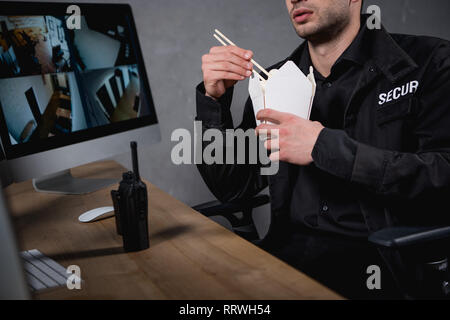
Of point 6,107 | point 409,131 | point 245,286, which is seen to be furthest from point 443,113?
point 6,107

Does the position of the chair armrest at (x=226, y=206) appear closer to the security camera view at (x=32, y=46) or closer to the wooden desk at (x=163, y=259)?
the wooden desk at (x=163, y=259)

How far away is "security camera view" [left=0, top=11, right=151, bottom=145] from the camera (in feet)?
3.42

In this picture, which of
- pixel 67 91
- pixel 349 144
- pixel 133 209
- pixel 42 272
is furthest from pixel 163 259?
pixel 67 91

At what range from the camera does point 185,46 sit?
177 centimetres

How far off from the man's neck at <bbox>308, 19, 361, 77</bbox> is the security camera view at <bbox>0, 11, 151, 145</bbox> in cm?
67

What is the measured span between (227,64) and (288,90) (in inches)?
9.4

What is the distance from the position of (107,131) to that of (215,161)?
383 mm

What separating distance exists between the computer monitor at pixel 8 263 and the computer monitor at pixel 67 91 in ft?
2.46

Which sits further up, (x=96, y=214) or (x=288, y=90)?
(x=288, y=90)

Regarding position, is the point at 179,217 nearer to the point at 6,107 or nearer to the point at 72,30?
the point at 6,107

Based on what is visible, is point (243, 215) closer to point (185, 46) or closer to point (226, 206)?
point (226, 206)

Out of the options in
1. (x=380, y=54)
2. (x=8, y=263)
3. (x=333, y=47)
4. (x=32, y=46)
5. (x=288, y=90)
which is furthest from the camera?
(x=333, y=47)

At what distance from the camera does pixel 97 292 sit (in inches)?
27.2

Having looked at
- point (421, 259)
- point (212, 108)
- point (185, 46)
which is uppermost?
point (185, 46)
